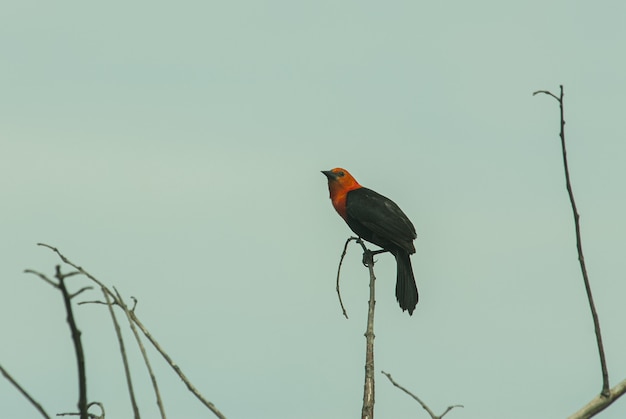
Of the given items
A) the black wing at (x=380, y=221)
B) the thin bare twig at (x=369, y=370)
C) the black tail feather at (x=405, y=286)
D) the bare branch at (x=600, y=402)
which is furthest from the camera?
the black wing at (x=380, y=221)

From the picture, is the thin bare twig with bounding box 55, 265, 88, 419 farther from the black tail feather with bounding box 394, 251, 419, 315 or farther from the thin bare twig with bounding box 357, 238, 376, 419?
the black tail feather with bounding box 394, 251, 419, 315

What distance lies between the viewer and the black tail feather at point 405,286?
9.43 meters

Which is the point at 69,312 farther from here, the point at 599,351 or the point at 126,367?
the point at 599,351

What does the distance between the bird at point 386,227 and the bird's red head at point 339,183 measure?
14cm

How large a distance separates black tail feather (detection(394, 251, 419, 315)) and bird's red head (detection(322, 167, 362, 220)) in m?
1.28

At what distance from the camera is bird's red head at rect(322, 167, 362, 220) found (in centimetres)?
1095

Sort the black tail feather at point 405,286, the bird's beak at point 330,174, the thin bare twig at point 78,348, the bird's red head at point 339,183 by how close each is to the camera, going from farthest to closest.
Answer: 1. the bird's beak at point 330,174
2. the bird's red head at point 339,183
3. the black tail feather at point 405,286
4. the thin bare twig at point 78,348

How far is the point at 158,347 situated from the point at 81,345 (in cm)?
A: 100

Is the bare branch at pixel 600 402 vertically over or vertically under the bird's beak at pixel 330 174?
under

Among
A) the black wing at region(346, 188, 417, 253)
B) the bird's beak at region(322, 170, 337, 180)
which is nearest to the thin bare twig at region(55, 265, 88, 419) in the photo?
the black wing at region(346, 188, 417, 253)

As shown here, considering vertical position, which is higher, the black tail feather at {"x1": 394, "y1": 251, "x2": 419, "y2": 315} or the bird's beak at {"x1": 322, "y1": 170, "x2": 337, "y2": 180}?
the bird's beak at {"x1": 322, "y1": 170, "x2": 337, "y2": 180}

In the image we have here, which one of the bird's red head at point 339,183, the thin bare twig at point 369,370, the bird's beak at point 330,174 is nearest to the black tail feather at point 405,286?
the bird's red head at point 339,183

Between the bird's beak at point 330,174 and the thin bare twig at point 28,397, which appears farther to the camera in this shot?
the bird's beak at point 330,174

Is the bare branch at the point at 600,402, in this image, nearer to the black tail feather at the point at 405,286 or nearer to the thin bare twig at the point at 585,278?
the thin bare twig at the point at 585,278
